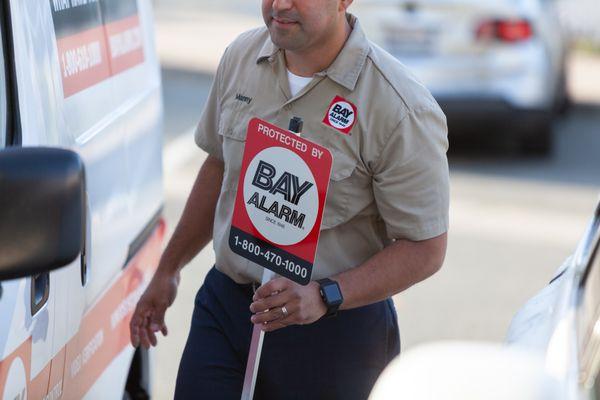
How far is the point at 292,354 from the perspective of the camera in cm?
318

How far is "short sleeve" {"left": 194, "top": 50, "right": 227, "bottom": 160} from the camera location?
3.38 m

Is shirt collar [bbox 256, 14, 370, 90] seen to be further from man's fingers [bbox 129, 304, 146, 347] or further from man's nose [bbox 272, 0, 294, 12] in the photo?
man's fingers [bbox 129, 304, 146, 347]

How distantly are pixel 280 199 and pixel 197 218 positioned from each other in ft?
1.79

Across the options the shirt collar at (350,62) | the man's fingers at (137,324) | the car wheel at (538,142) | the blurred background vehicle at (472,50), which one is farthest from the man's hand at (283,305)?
the car wheel at (538,142)

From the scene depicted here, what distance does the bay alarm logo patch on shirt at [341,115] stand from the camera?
9.84 ft

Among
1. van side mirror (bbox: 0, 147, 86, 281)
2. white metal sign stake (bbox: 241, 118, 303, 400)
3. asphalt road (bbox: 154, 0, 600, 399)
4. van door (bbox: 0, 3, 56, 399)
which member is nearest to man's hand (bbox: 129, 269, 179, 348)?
white metal sign stake (bbox: 241, 118, 303, 400)

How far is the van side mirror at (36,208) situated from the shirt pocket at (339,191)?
1015 mm

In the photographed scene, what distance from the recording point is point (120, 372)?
362 centimetres

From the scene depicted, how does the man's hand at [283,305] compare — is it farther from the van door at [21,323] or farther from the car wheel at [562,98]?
the car wheel at [562,98]

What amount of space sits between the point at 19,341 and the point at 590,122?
35.4ft

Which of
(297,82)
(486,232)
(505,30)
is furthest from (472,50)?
(297,82)

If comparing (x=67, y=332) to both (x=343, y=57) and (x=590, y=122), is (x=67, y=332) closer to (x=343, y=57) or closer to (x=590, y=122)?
(x=343, y=57)

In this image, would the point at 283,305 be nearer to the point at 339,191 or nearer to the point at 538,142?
the point at 339,191

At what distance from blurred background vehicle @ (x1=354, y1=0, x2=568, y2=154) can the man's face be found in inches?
262
